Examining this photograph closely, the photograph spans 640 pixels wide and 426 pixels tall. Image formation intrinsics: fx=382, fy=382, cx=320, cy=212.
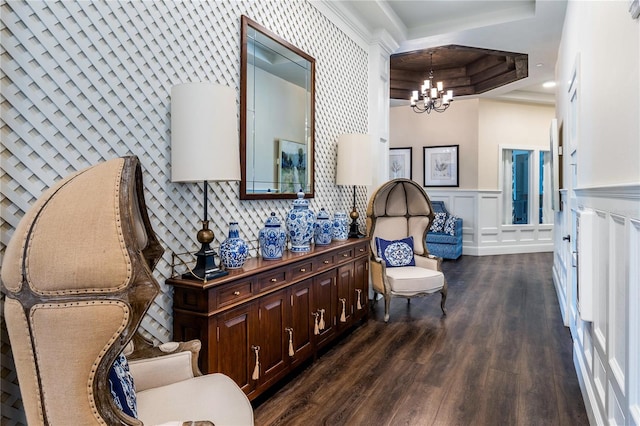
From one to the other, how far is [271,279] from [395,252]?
2.15 meters

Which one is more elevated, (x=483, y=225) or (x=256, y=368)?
(x=483, y=225)

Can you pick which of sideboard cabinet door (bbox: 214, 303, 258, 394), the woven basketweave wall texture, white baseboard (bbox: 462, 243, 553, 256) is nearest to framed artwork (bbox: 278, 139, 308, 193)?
the woven basketweave wall texture

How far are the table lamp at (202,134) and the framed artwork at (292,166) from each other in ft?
3.33

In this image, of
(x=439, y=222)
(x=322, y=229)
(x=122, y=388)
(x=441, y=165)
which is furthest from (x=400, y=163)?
(x=122, y=388)

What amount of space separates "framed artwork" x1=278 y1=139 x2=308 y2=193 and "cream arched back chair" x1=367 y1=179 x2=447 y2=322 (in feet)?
3.69

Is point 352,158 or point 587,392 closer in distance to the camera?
point 587,392

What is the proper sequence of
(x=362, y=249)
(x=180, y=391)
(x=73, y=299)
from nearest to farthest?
1. (x=73, y=299)
2. (x=180, y=391)
3. (x=362, y=249)

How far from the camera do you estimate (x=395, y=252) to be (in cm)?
422

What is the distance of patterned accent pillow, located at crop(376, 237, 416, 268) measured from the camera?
4.20 metres

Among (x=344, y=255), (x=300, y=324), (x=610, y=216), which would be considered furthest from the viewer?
(x=344, y=255)

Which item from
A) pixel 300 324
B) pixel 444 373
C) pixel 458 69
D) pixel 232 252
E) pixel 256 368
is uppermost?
pixel 458 69

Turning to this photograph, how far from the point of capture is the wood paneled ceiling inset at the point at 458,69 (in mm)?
5930

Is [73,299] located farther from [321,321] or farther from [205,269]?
[321,321]

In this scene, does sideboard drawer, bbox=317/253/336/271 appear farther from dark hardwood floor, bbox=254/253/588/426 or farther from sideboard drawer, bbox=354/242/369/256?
dark hardwood floor, bbox=254/253/588/426
